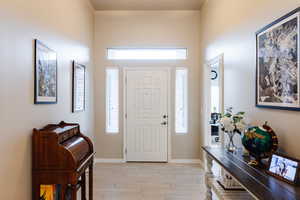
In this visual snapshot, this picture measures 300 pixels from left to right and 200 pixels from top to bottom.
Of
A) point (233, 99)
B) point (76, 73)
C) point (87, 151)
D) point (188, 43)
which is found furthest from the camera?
point (188, 43)

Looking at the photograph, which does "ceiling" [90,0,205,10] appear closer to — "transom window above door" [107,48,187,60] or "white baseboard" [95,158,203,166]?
"transom window above door" [107,48,187,60]

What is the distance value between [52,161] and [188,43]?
146 inches

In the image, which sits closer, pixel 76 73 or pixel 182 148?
pixel 76 73

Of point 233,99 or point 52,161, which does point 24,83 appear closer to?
point 52,161

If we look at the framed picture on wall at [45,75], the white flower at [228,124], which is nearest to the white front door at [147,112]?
the framed picture on wall at [45,75]

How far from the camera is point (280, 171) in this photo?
169cm

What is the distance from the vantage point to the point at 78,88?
3.75 metres

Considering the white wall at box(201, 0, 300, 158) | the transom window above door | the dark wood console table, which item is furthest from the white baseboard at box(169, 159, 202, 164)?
the dark wood console table

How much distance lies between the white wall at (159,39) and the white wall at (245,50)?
807 mm

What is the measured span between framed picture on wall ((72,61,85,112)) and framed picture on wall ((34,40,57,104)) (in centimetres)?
72

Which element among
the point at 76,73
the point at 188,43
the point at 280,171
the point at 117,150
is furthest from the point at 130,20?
the point at 280,171

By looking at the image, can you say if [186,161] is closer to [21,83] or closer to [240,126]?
[240,126]

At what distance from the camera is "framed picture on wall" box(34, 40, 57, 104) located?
7.56 feet

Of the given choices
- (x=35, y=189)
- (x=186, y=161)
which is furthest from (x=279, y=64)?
(x=186, y=161)
